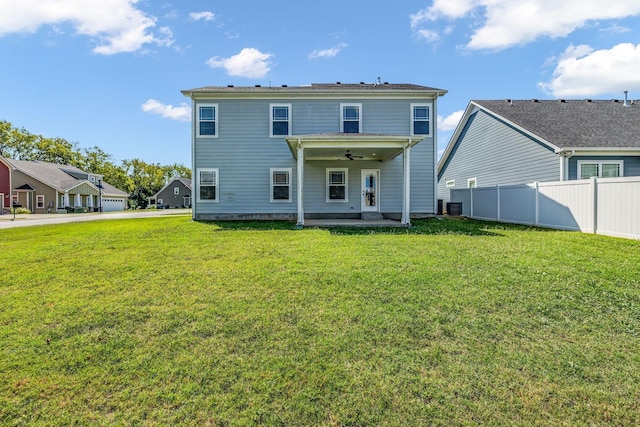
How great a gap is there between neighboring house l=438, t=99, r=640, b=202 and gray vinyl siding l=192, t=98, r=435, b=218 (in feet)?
13.6

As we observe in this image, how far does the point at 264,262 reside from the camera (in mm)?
5496

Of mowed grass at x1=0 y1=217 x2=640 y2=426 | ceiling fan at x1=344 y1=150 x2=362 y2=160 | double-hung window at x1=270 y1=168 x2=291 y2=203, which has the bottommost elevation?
mowed grass at x1=0 y1=217 x2=640 y2=426

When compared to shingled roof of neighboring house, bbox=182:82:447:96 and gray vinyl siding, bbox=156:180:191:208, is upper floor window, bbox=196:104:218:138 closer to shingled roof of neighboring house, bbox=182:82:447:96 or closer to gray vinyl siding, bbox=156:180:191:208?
shingled roof of neighboring house, bbox=182:82:447:96

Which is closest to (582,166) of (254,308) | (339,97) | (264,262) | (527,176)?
(527,176)

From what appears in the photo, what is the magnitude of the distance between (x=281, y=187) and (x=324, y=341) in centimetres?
1112

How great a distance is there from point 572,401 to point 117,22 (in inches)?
626

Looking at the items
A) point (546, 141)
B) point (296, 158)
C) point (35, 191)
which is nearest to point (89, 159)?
point (35, 191)

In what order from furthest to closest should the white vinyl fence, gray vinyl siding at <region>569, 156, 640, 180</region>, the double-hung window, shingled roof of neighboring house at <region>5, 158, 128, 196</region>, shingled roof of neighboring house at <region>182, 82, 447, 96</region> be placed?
shingled roof of neighboring house at <region>5, 158, 128, 196</region>, the double-hung window, shingled roof of neighboring house at <region>182, 82, 447, 96</region>, gray vinyl siding at <region>569, 156, 640, 180</region>, the white vinyl fence

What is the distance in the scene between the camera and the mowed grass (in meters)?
2.15

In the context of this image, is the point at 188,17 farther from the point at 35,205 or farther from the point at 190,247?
the point at 35,205

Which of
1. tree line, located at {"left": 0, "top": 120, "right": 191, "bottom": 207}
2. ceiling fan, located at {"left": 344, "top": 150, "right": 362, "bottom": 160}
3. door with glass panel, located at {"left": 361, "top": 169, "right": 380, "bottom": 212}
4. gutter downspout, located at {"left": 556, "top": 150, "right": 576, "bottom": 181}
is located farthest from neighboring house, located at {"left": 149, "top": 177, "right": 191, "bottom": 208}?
gutter downspout, located at {"left": 556, "top": 150, "right": 576, "bottom": 181}

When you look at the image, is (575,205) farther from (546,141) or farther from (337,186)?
(337,186)

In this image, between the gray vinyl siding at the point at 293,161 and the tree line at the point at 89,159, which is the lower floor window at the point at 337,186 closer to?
the gray vinyl siding at the point at 293,161

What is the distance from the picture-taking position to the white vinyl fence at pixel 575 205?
7367mm
